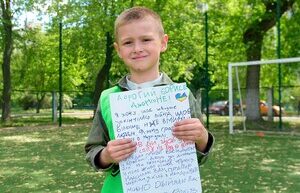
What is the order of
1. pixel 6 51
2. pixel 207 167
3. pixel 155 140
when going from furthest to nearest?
1. pixel 6 51
2. pixel 207 167
3. pixel 155 140

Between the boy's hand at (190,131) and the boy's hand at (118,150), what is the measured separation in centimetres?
19

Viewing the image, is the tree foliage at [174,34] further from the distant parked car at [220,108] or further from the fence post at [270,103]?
the distant parked car at [220,108]

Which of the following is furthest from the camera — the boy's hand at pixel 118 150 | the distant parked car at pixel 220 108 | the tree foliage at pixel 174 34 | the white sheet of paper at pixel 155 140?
the distant parked car at pixel 220 108

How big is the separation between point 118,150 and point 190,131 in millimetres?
294

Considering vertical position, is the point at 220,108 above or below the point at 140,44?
below

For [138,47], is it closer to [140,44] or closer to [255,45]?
[140,44]

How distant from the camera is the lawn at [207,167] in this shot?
21.0 feet

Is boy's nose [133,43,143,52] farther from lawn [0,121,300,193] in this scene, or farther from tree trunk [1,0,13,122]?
tree trunk [1,0,13,122]

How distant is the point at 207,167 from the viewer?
26.3 ft

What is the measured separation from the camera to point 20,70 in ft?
85.4

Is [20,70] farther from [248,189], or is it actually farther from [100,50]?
[248,189]

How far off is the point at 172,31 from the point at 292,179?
14.6 meters

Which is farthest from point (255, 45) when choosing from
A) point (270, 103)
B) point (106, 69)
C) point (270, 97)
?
point (106, 69)

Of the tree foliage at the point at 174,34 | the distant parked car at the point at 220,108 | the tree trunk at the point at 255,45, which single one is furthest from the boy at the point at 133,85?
the distant parked car at the point at 220,108
